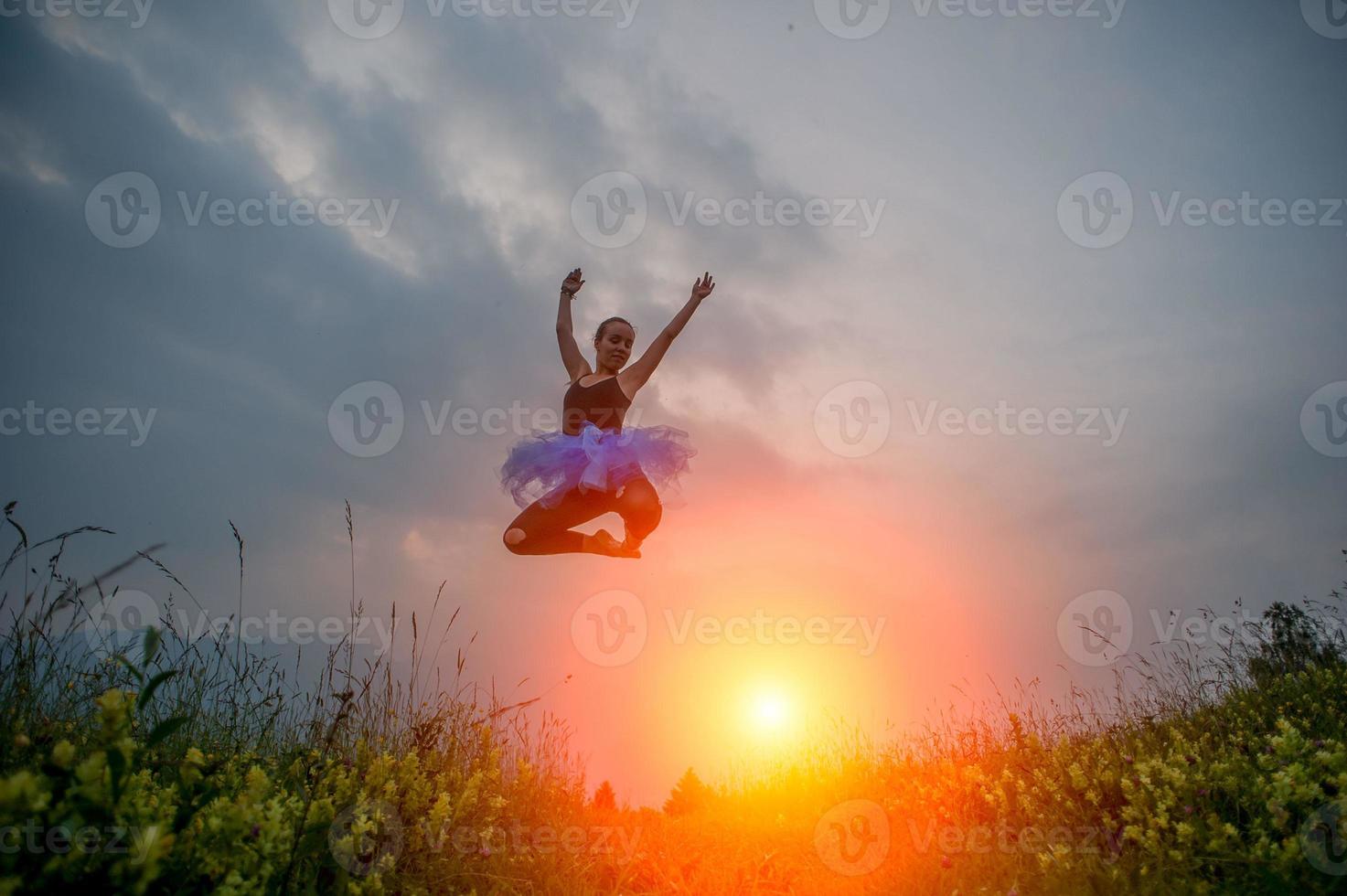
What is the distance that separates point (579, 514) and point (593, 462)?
1.50 feet

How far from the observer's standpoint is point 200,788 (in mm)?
2426

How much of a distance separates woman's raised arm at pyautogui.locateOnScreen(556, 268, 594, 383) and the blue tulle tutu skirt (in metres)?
0.71

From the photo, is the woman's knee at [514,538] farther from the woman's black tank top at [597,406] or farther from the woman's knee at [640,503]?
the woman's black tank top at [597,406]

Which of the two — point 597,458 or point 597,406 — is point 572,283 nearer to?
A: point 597,406

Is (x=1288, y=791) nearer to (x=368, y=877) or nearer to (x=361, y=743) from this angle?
(x=368, y=877)

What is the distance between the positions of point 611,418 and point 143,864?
15.1 feet

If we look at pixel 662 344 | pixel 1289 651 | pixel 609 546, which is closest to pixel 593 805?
pixel 609 546

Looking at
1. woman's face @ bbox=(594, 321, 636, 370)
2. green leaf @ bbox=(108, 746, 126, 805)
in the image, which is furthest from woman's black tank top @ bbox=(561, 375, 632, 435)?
green leaf @ bbox=(108, 746, 126, 805)

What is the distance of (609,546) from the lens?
5758mm

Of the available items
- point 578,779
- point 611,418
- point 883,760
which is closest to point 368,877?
point 578,779

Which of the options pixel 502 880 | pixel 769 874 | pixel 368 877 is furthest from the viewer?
pixel 769 874

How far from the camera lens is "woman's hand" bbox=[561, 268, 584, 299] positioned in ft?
20.6

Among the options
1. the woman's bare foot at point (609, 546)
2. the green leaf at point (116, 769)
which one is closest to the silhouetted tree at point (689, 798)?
the woman's bare foot at point (609, 546)

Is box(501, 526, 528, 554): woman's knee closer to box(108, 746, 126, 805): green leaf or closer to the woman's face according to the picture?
the woman's face
